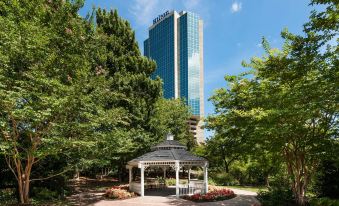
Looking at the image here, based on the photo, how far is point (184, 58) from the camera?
5458 inches

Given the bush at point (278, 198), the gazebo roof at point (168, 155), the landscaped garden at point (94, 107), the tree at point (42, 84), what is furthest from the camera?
the gazebo roof at point (168, 155)

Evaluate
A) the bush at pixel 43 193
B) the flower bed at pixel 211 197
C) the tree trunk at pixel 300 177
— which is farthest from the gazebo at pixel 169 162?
the tree trunk at pixel 300 177

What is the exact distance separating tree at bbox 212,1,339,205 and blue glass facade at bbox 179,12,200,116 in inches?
4647

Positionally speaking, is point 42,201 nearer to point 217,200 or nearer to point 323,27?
point 217,200

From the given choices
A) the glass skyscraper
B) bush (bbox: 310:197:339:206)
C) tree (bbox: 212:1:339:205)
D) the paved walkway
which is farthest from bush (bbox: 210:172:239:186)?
the glass skyscraper

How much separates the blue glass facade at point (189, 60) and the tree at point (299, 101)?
4647 inches

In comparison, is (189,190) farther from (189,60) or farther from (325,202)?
(189,60)

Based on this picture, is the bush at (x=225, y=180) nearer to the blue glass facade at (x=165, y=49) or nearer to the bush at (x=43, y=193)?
the bush at (x=43, y=193)

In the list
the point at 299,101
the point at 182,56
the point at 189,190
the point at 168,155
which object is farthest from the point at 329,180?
the point at 182,56

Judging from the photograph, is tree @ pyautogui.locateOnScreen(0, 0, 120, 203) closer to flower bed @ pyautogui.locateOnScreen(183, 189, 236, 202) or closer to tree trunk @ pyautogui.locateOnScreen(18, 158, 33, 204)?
tree trunk @ pyautogui.locateOnScreen(18, 158, 33, 204)

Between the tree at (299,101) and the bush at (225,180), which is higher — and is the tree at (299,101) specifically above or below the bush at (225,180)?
above

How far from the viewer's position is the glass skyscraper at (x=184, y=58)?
138 m

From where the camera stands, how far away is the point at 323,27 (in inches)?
436

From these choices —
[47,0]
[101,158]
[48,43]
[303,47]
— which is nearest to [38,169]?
[101,158]
